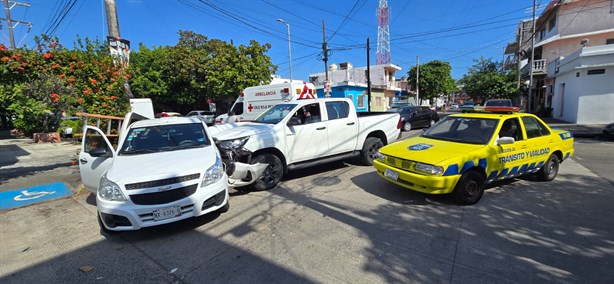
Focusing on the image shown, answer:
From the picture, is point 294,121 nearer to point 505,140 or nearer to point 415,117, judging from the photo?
point 505,140

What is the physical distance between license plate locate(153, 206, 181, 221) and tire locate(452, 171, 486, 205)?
421cm

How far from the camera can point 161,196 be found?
3.76m

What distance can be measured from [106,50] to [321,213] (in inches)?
459

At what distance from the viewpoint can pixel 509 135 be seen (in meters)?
5.22

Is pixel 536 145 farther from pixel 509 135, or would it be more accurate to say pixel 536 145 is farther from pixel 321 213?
pixel 321 213

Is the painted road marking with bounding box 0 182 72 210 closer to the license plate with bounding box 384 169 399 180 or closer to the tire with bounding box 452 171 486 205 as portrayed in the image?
the license plate with bounding box 384 169 399 180

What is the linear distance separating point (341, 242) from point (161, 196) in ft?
7.95

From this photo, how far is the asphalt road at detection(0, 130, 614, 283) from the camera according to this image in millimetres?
3035

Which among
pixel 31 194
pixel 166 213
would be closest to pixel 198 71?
pixel 31 194

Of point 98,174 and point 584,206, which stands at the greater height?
point 98,174

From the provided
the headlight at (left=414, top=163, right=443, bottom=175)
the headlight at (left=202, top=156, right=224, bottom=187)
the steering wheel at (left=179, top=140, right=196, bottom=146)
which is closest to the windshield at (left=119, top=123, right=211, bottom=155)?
the steering wheel at (left=179, top=140, right=196, bottom=146)

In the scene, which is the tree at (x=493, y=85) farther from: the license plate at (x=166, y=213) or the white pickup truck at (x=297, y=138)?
the license plate at (x=166, y=213)

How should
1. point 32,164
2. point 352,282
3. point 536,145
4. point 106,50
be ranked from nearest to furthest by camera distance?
point 352,282 < point 536,145 < point 32,164 < point 106,50

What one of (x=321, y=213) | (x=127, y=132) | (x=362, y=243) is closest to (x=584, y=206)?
(x=362, y=243)
